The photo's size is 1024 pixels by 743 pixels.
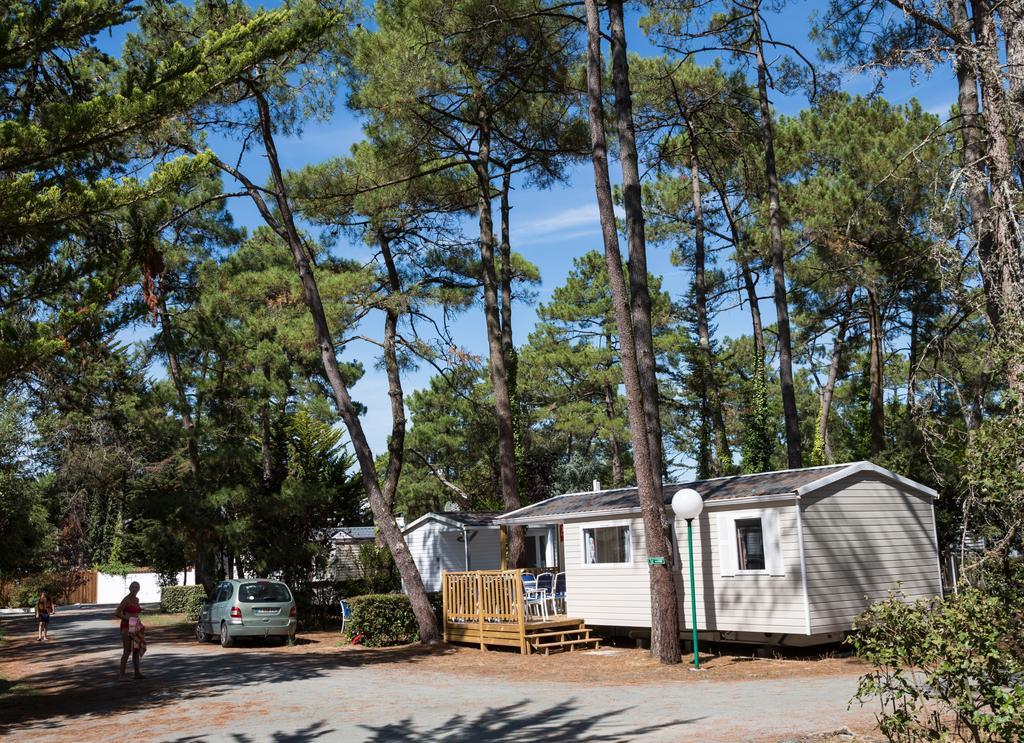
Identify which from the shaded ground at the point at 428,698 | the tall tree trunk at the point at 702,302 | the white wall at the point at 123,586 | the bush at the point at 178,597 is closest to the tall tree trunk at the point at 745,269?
the tall tree trunk at the point at 702,302

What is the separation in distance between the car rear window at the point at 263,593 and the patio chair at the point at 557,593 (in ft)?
18.5

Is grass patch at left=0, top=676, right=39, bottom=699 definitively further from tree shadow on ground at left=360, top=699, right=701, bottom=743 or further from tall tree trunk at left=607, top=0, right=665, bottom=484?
tall tree trunk at left=607, top=0, right=665, bottom=484

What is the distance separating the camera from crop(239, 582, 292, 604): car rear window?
62.4ft

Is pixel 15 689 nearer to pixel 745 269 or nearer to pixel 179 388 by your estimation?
pixel 179 388

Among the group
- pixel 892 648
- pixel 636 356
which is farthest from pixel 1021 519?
pixel 636 356

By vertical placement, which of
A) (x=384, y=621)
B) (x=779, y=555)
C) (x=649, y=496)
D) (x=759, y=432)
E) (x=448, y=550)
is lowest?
(x=384, y=621)

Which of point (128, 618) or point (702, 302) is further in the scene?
point (702, 302)

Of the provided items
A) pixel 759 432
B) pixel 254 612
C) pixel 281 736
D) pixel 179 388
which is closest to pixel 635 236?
pixel 281 736

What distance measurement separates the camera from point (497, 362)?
20.4 meters

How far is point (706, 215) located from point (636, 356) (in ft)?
49.5

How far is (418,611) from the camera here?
18016 mm

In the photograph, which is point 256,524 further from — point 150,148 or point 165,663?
point 150,148

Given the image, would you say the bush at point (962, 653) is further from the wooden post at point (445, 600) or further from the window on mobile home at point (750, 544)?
the wooden post at point (445, 600)

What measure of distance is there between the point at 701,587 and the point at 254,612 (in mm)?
9430
